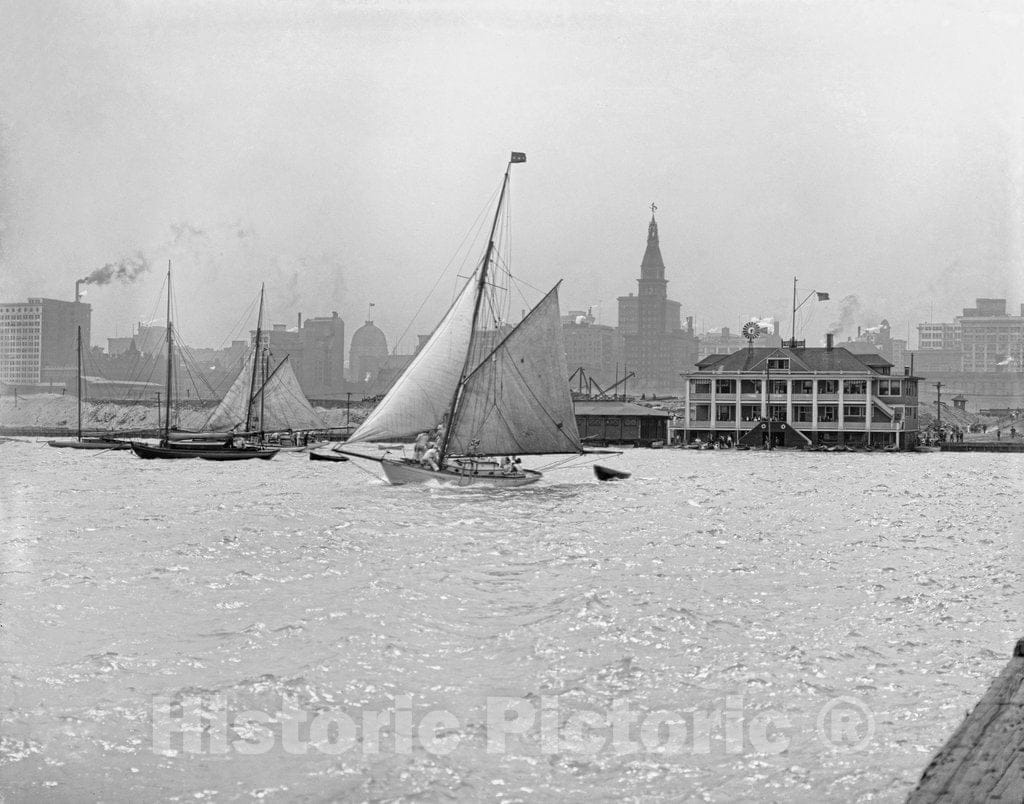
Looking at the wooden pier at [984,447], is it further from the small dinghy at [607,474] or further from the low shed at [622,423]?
the small dinghy at [607,474]

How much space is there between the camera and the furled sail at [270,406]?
97.5 m

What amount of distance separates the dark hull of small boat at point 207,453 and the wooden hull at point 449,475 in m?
34.8

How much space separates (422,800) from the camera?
11.2 m

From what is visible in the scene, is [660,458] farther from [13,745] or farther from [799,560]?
[13,745]

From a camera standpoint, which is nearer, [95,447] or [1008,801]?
[1008,801]

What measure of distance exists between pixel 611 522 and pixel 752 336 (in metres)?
95.4

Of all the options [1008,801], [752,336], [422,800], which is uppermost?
[752,336]

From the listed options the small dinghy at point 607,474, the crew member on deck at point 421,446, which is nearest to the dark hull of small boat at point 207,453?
the small dinghy at point 607,474

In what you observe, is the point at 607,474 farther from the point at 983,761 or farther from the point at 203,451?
the point at 983,761

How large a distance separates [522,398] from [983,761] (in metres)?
41.0

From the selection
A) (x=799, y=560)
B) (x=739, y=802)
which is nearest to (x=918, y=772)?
(x=739, y=802)

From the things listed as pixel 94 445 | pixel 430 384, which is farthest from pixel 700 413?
pixel 430 384

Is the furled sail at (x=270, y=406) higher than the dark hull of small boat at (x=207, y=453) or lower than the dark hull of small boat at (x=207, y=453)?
higher

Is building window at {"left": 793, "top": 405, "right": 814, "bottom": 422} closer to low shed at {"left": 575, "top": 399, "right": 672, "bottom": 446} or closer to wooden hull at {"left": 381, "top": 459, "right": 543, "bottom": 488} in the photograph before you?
low shed at {"left": 575, "top": 399, "right": 672, "bottom": 446}
